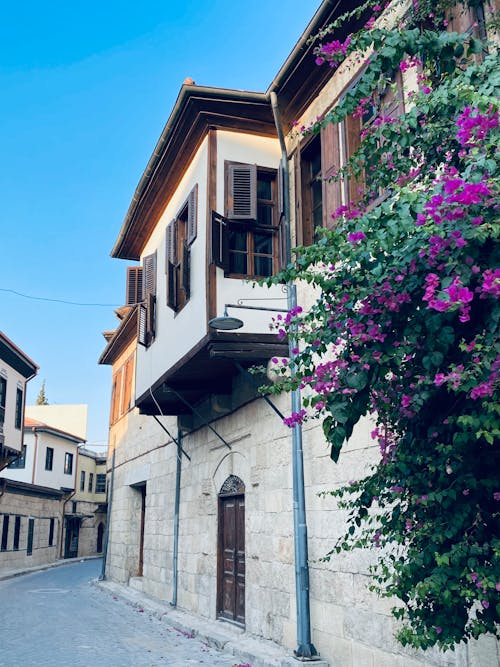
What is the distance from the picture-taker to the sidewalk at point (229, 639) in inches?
287

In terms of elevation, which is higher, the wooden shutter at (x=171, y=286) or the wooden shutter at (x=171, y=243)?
the wooden shutter at (x=171, y=243)

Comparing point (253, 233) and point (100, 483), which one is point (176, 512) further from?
point (100, 483)

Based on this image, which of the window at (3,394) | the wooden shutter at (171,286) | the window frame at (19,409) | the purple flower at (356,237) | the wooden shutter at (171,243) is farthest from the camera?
the window frame at (19,409)

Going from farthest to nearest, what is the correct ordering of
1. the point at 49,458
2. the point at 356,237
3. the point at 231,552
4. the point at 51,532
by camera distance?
the point at 49,458 < the point at 51,532 < the point at 231,552 < the point at 356,237

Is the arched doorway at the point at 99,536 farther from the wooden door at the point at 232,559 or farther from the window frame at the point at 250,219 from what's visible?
the window frame at the point at 250,219

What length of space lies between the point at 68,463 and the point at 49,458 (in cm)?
273

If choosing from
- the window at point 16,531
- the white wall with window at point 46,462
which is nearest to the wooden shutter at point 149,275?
the window at point 16,531

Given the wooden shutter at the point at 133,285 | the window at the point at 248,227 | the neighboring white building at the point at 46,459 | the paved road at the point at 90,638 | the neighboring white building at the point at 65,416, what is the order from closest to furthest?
the paved road at the point at 90,638 → the window at the point at 248,227 → the wooden shutter at the point at 133,285 → the neighboring white building at the point at 46,459 → the neighboring white building at the point at 65,416

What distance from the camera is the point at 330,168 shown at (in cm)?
768

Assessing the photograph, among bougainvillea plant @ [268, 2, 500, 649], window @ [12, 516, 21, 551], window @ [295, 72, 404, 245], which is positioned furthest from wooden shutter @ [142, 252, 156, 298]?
window @ [12, 516, 21, 551]

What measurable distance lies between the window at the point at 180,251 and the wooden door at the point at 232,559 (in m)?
3.00

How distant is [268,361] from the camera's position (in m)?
8.84

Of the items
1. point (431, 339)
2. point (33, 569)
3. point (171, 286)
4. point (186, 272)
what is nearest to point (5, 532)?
point (33, 569)

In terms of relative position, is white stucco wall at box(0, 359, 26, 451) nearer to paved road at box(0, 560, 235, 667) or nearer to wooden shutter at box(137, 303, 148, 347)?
paved road at box(0, 560, 235, 667)
